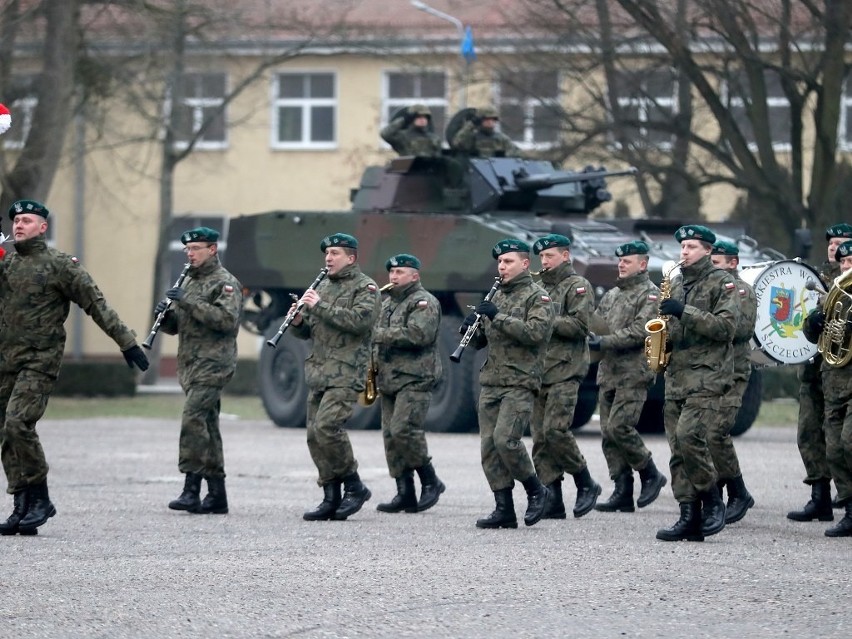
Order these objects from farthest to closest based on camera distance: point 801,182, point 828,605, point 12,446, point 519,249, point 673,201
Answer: point 673,201 → point 801,182 → point 519,249 → point 12,446 → point 828,605

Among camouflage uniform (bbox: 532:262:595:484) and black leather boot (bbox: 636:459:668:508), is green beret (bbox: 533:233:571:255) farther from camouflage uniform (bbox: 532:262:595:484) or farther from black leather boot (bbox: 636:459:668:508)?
black leather boot (bbox: 636:459:668:508)

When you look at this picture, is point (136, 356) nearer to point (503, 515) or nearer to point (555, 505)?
point (503, 515)

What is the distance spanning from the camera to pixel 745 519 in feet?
42.3

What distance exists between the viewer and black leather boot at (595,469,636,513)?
13445 mm

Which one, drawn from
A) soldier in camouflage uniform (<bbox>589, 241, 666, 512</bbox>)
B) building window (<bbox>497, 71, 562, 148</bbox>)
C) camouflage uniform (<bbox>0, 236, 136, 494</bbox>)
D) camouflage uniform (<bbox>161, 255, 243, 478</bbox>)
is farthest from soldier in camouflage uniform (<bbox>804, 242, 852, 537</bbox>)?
building window (<bbox>497, 71, 562, 148</bbox>)

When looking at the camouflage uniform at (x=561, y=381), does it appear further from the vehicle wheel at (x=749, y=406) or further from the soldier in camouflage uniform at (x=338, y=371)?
the vehicle wheel at (x=749, y=406)

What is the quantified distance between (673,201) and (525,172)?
23.1ft

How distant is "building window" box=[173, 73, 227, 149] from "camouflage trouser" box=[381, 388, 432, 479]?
20.3 m

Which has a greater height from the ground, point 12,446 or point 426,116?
point 426,116

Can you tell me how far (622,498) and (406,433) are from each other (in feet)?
5.11

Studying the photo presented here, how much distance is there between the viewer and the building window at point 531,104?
2814 cm

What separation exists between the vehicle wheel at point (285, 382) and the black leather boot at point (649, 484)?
9.48 metres

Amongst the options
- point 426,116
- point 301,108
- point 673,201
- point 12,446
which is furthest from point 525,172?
point 301,108

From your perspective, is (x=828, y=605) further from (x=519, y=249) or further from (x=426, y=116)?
(x=426, y=116)
